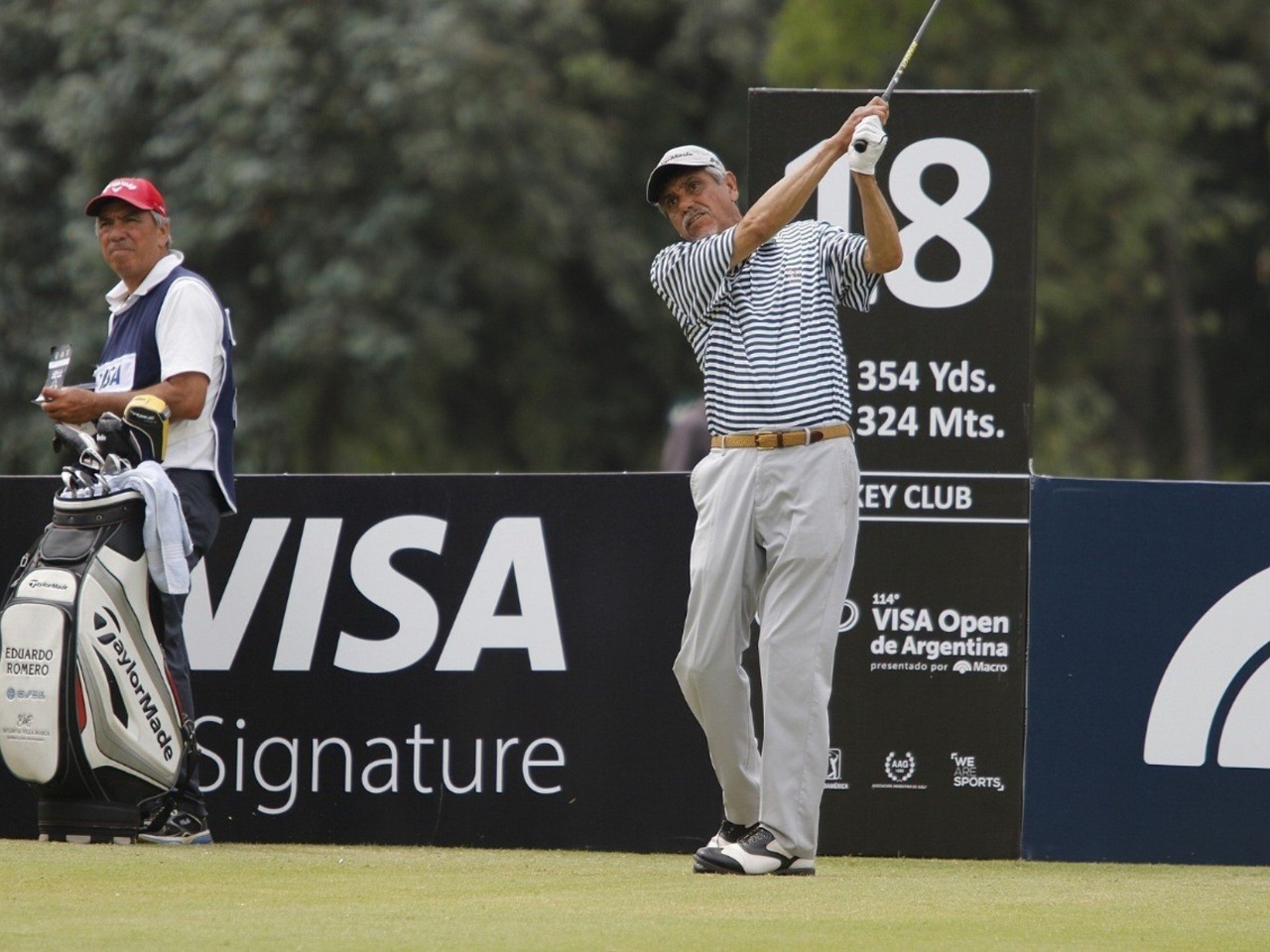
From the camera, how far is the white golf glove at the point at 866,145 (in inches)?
227

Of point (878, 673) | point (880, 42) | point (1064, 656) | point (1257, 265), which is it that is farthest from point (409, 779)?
point (1257, 265)

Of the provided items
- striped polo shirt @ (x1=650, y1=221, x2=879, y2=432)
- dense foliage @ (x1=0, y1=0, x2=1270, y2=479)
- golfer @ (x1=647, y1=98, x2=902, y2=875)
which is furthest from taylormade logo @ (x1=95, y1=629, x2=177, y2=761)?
dense foliage @ (x1=0, y1=0, x2=1270, y2=479)

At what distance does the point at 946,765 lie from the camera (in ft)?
22.2

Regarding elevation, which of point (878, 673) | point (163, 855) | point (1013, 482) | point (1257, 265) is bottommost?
point (163, 855)

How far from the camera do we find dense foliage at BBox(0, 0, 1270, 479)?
63.1 feet

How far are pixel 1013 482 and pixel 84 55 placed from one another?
15188 mm

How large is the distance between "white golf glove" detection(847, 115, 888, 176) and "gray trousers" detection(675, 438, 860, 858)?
736mm

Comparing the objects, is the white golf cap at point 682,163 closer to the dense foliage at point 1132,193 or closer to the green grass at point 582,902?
the green grass at point 582,902

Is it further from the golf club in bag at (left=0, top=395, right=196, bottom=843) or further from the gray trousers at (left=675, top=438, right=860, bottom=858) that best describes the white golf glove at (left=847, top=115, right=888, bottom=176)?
the golf club in bag at (left=0, top=395, right=196, bottom=843)

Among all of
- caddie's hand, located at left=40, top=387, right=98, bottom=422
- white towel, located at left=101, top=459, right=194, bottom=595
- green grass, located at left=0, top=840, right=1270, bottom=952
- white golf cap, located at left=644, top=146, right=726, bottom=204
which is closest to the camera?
green grass, located at left=0, top=840, right=1270, bottom=952

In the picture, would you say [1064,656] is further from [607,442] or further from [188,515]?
[607,442]

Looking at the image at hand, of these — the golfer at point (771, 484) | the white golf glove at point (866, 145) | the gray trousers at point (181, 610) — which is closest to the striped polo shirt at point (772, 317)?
the golfer at point (771, 484)

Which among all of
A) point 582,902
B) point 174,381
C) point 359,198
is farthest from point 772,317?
point 359,198

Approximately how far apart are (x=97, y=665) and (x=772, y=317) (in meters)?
2.17
